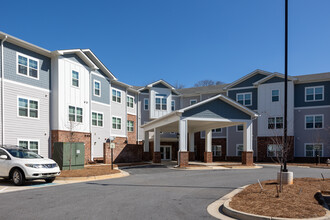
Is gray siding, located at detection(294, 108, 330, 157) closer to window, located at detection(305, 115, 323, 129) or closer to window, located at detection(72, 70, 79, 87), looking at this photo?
window, located at detection(305, 115, 323, 129)

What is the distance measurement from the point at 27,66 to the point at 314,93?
27956 millimetres

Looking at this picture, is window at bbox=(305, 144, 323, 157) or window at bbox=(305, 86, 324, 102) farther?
window at bbox=(305, 86, 324, 102)

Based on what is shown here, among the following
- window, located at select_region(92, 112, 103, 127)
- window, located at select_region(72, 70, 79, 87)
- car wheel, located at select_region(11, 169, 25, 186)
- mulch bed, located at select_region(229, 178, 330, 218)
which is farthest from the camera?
window, located at select_region(92, 112, 103, 127)

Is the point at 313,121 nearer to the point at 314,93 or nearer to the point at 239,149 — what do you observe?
the point at 314,93

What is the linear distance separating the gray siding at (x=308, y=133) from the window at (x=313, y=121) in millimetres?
307

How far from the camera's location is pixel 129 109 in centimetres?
3478

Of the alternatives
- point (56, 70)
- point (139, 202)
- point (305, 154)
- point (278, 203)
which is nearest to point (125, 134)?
point (56, 70)

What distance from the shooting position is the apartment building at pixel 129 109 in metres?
20.6

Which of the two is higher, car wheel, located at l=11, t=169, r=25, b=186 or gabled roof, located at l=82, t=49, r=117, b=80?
gabled roof, located at l=82, t=49, r=117, b=80

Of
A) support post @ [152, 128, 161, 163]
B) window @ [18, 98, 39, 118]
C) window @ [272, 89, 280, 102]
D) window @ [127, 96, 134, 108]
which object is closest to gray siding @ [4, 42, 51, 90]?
window @ [18, 98, 39, 118]

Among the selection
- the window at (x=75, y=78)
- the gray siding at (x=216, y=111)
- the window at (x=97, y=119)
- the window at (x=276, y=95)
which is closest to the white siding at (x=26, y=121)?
the window at (x=75, y=78)

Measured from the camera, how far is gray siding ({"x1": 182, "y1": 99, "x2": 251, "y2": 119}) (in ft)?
78.0

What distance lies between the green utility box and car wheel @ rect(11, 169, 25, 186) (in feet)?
19.0

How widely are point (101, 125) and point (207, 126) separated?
10.6 m
